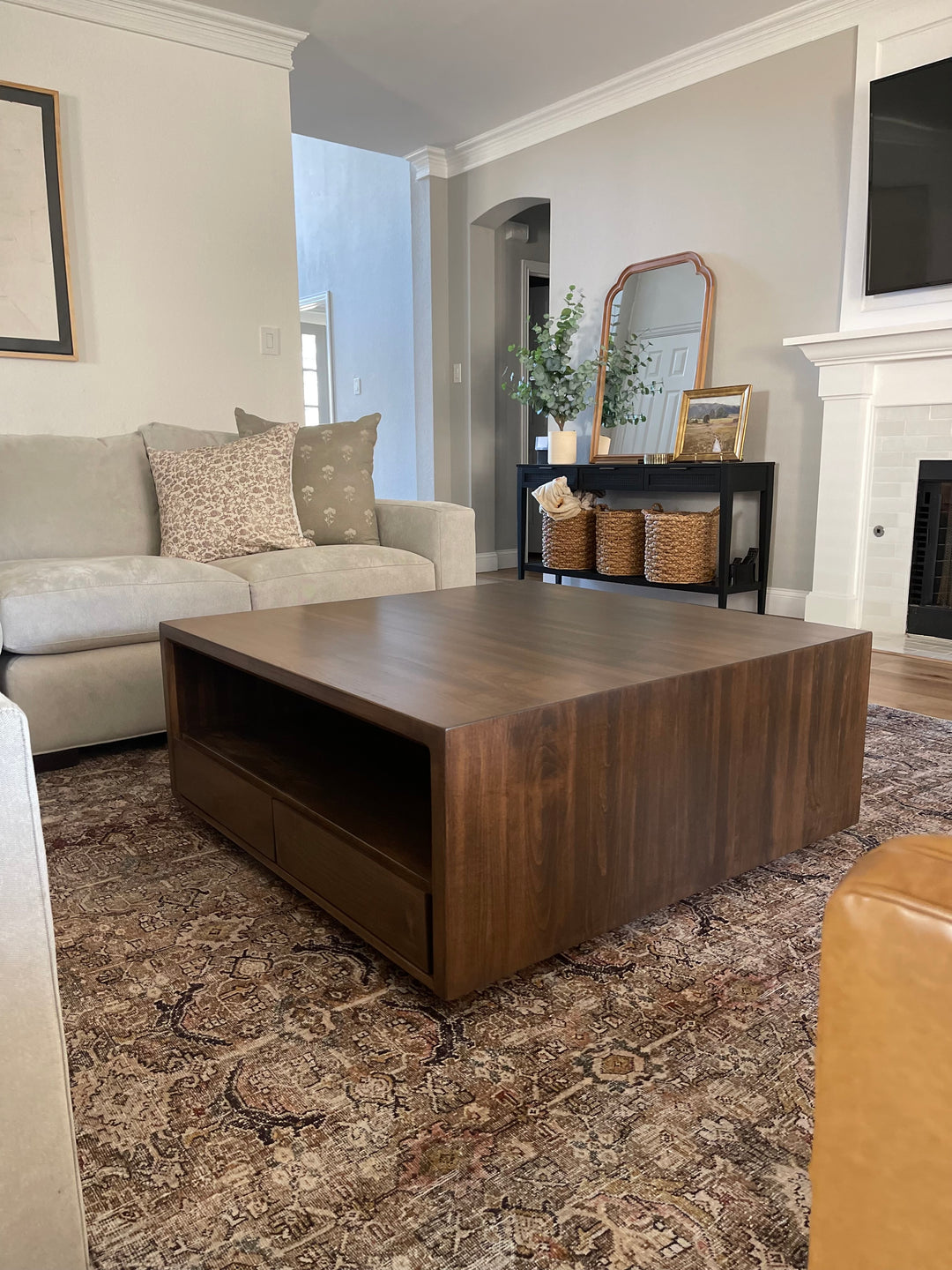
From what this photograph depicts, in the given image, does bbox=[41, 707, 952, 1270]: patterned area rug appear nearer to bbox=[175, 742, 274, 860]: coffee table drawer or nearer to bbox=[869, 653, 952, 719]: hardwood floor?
bbox=[175, 742, 274, 860]: coffee table drawer

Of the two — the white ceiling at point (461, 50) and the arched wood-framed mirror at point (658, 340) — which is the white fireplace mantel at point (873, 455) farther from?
the white ceiling at point (461, 50)

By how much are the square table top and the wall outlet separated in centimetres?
240

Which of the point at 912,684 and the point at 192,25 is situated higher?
the point at 192,25

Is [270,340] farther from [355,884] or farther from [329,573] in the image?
[355,884]

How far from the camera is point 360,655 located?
152 centimetres

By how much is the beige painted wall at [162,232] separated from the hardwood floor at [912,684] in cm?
273

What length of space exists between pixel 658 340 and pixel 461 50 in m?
1.59

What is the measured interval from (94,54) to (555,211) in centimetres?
241

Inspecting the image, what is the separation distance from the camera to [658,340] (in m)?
4.53

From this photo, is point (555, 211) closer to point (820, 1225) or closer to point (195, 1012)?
point (195, 1012)

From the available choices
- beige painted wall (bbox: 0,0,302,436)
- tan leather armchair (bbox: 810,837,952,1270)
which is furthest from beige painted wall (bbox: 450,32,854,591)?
tan leather armchair (bbox: 810,837,952,1270)

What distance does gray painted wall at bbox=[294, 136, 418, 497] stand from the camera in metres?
5.93

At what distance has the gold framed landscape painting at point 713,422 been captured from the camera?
13.5 ft

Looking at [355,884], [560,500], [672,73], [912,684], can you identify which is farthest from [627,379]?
[355,884]
